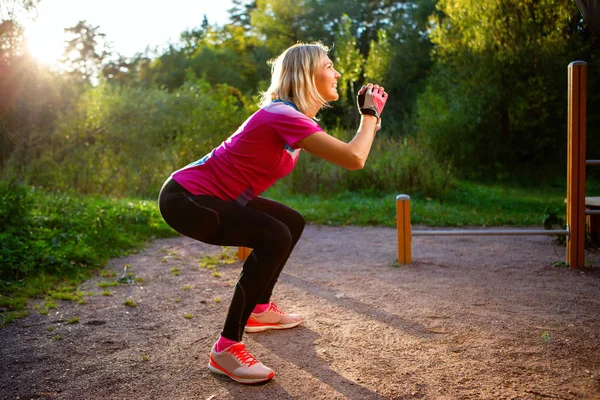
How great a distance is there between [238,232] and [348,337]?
41.8 inches

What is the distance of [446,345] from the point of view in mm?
3092

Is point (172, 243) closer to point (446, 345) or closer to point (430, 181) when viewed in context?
point (446, 345)

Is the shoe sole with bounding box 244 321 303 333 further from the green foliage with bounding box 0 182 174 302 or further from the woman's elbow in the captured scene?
the green foliage with bounding box 0 182 174 302

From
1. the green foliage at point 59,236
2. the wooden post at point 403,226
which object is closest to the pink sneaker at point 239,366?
the green foliage at point 59,236

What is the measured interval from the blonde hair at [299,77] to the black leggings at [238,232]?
2.04 feet

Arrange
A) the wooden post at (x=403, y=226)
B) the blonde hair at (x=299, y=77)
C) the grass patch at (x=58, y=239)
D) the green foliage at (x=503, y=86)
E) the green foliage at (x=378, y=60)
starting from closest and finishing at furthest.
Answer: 1. the blonde hair at (x=299, y=77)
2. the grass patch at (x=58, y=239)
3. the wooden post at (x=403, y=226)
4. the green foliage at (x=503, y=86)
5. the green foliage at (x=378, y=60)

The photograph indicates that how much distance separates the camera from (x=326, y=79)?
2904 millimetres

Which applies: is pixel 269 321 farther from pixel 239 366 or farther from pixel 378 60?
pixel 378 60

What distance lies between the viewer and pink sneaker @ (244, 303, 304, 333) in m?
3.49

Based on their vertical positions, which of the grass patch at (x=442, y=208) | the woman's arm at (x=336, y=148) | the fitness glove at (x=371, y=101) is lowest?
the grass patch at (x=442, y=208)

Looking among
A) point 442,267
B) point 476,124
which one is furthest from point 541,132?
point 442,267

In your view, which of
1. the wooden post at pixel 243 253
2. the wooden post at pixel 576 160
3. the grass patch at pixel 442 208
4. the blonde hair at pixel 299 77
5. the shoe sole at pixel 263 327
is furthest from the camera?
the grass patch at pixel 442 208

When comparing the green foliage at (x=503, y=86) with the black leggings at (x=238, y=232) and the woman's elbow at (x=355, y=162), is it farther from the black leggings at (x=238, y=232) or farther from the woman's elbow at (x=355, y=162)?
the black leggings at (x=238, y=232)

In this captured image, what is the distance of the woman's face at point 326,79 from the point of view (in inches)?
113
